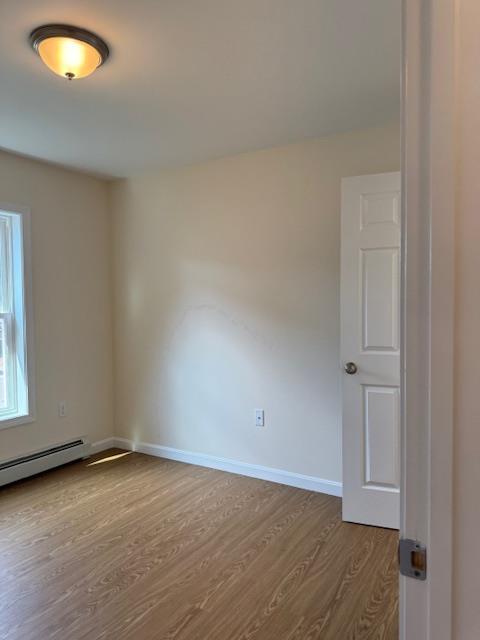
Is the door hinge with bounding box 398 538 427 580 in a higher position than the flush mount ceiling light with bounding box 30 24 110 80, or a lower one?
lower

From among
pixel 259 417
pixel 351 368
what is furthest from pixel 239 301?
pixel 351 368

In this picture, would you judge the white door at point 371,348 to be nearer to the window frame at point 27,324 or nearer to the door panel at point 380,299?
the door panel at point 380,299

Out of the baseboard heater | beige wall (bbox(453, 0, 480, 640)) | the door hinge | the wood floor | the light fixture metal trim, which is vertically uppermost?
the light fixture metal trim

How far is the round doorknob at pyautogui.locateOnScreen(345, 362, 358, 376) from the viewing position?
2652mm

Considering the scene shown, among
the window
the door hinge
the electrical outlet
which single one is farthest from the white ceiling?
the electrical outlet

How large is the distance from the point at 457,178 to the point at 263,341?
8.89ft

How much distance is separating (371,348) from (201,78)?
5.70ft

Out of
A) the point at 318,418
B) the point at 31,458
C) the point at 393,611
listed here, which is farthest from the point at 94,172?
the point at 393,611

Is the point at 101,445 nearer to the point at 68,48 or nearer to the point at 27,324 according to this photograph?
the point at 27,324

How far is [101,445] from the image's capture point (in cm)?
405

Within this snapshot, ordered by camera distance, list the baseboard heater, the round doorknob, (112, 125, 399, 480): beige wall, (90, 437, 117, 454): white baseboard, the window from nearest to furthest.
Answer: the round doorknob < (112, 125, 399, 480): beige wall < the baseboard heater < the window < (90, 437, 117, 454): white baseboard

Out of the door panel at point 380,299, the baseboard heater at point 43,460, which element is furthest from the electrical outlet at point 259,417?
the baseboard heater at point 43,460

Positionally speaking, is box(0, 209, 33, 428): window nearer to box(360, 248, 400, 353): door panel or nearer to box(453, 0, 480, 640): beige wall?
box(360, 248, 400, 353): door panel

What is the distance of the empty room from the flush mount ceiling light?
0.01 meters
